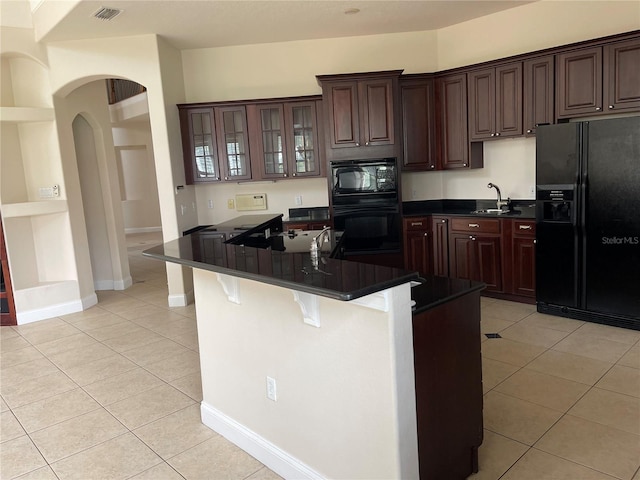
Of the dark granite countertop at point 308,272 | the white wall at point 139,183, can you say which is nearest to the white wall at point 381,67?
the dark granite countertop at point 308,272

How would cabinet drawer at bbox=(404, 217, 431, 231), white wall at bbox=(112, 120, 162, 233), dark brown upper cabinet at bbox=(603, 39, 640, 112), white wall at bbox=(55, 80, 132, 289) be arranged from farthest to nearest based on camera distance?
white wall at bbox=(112, 120, 162, 233) < white wall at bbox=(55, 80, 132, 289) < cabinet drawer at bbox=(404, 217, 431, 231) < dark brown upper cabinet at bbox=(603, 39, 640, 112)

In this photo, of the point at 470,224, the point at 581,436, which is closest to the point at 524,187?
the point at 470,224

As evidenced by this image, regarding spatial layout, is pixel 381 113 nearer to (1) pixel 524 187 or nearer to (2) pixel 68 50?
(1) pixel 524 187

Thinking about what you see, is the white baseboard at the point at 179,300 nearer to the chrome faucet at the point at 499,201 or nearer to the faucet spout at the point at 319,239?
the faucet spout at the point at 319,239

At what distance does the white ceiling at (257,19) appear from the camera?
4133mm

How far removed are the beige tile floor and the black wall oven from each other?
1370 millimetres

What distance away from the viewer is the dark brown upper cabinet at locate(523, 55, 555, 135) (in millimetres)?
4340

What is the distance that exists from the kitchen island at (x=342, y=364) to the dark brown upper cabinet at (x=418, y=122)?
3321mm

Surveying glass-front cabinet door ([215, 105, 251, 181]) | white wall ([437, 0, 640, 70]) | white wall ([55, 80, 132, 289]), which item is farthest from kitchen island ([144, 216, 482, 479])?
white wall ([55, 80, 132, 289])

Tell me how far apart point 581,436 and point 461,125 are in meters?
3.53

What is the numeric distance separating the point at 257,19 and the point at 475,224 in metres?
3.02

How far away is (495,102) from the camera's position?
4.77 meters

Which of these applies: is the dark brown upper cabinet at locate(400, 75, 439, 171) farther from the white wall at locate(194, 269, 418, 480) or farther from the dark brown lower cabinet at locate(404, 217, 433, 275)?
the white wall at locate(194, 269, 418, 480)

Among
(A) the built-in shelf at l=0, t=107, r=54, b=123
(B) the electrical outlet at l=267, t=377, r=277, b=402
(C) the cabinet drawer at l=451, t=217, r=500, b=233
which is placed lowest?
(B) the electrical outlet at l=267, t=377, r=277, b=402
